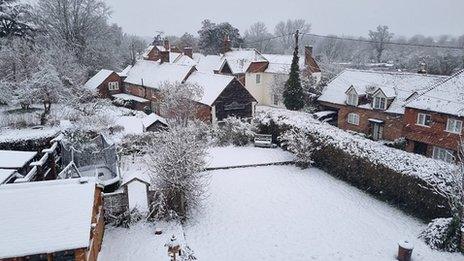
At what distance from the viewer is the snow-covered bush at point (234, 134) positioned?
→ 30094mm

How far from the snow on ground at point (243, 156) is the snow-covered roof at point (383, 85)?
12268mm

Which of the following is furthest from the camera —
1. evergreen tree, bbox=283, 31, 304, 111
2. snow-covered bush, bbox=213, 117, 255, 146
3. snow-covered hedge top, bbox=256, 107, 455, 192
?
evergreen tree, bbox=283, 31, 304, 111

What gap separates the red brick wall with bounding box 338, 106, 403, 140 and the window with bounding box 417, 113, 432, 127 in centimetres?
321

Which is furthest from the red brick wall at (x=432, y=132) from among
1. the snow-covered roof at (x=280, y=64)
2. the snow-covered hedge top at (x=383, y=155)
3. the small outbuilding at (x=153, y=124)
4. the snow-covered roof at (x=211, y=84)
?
the small outbuilding at (x=153, y=124)

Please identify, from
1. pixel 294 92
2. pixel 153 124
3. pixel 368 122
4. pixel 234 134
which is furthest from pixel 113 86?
pixel 368 122

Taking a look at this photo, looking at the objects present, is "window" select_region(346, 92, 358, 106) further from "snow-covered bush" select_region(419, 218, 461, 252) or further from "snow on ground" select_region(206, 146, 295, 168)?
"snow-covered bush" select_region(419, 218, 461, 252)

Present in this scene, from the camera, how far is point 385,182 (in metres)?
20.7

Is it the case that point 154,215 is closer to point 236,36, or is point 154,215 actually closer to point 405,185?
point 405,185

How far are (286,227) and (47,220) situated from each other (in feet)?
36.3

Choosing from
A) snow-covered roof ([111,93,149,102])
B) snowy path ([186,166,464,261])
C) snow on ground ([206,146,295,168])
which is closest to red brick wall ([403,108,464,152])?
snowy path ([186,166,464,261])

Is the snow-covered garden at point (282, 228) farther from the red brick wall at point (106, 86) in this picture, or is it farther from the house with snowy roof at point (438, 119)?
the red brick wall at point (106, 86)

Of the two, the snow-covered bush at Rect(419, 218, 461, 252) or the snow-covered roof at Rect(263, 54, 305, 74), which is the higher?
the snow-covered roof at Rect(263, 54, 305, 74)

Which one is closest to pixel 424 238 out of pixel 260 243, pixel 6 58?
pixel 260 243

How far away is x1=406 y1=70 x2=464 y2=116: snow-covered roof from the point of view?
26.8 m
